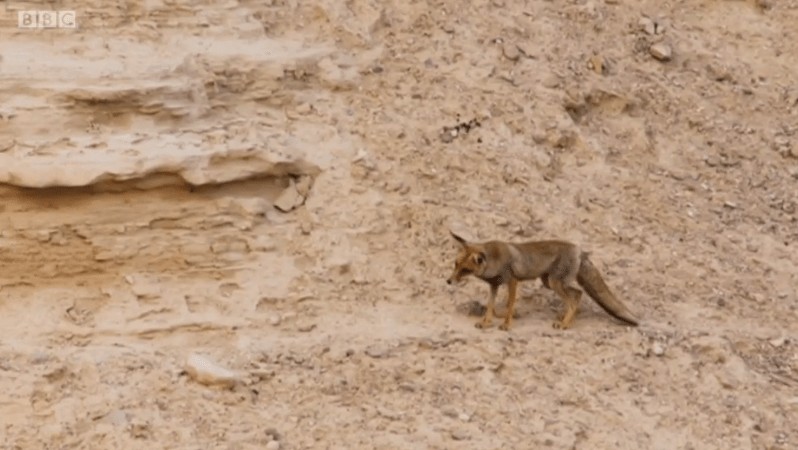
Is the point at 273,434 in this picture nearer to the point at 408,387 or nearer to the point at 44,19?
the point at 408,387

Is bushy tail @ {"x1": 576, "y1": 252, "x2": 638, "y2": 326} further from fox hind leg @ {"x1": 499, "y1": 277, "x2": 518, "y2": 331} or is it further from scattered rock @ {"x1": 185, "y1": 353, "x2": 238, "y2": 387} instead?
scattered rock @ {"x1": 185, "y1": 353, "x2": 238, "y2": 387}

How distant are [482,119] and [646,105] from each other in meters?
1.62

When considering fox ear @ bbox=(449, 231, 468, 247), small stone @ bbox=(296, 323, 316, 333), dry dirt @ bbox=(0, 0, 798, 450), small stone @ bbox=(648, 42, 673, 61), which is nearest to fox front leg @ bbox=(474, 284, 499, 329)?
dry dirt @ bbox=(0, 0, 798, 450)

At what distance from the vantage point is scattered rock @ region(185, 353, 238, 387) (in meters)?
9.55

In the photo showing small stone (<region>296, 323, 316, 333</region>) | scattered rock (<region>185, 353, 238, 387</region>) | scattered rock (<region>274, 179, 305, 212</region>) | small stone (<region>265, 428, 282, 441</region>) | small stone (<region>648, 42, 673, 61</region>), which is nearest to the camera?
small stone (<region>265, 428, 282, 441</region>)

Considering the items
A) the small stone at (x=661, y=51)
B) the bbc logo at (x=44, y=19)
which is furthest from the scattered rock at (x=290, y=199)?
the small stone at (x=661, y=51)

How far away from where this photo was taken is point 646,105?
12.5 meters

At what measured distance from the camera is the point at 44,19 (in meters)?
11.3

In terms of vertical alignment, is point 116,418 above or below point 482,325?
below

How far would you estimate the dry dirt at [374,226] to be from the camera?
956 centimetres

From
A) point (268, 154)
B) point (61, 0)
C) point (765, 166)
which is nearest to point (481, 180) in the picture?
point (268, 154)

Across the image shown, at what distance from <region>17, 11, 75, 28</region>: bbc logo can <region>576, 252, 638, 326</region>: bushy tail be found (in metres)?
4.26

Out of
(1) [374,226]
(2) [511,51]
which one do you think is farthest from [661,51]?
(1) [374,226]

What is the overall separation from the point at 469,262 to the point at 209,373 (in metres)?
2.02
